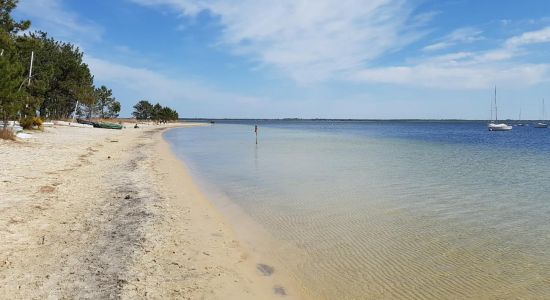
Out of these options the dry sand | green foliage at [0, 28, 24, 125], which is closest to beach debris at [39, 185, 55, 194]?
the dry sand

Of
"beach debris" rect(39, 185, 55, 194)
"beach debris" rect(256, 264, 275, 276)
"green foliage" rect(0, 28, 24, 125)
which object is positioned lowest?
"beach debris" rect(256, 264, 275, 276)

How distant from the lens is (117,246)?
702cm

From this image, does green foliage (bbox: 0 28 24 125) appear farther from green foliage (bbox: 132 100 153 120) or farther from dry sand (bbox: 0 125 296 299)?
green foliage (bbox: 132 100 153 120)

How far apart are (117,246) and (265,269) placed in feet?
9.09

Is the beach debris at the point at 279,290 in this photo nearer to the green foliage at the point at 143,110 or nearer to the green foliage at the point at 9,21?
the green foliage at the point at 9,21

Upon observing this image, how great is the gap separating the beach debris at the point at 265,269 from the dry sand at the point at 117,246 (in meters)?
0.02

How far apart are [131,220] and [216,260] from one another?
2987mm

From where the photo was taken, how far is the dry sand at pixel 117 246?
5477mm

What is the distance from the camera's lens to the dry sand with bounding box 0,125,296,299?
216 inches

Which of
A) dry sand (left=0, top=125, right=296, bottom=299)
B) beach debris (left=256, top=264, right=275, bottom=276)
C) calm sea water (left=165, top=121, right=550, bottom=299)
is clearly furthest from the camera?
beach debris (left=256, top=264, right=275, bottom=276)

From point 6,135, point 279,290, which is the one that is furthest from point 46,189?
point 6,135

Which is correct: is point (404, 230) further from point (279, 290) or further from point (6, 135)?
point (6, 135)

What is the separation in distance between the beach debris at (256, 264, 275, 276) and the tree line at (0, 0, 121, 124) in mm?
23570

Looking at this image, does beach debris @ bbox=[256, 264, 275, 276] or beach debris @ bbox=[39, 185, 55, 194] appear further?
beach debris @ bbox=[39, 185, 55, 194]
